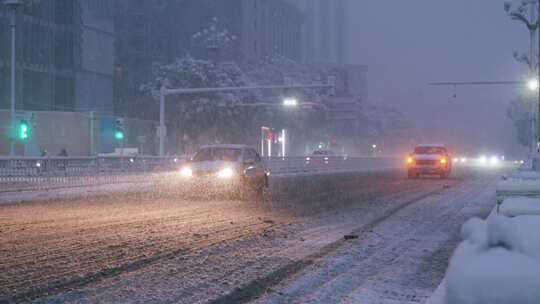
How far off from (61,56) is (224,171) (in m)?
52.3

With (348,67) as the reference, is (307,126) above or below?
below

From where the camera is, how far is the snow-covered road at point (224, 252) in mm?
7746

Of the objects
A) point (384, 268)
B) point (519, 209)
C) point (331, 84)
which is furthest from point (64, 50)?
point (519, 209)

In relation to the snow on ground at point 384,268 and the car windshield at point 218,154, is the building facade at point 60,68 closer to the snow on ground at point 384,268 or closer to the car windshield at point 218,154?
the car windshield at point 218,154

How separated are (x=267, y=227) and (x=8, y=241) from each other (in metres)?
4.69

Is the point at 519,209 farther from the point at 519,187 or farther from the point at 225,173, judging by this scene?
the point at 225,173

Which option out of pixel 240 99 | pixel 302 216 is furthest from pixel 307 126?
pixel 302 216

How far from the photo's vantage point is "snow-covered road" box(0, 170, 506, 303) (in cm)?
775

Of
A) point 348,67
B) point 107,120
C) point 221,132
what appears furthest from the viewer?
point 348,67

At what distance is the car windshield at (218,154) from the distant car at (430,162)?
16820mm

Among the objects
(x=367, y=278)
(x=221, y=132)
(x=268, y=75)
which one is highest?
(x=268, y=75)

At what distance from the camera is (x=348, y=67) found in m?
126

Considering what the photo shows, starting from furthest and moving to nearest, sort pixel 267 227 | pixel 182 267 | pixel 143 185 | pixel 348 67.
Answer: pixel 348 67, pixel 143 185, pixel 267 227, pixel 182 267

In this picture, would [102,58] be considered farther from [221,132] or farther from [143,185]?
[143,185]
